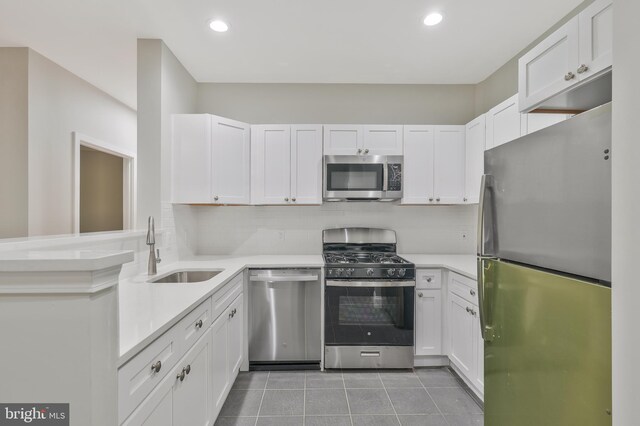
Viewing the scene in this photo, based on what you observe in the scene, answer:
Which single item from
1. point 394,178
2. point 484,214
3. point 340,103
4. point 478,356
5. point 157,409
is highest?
point 340,103

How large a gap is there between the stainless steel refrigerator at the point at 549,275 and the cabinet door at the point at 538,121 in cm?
81

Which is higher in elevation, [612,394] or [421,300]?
[612,394]

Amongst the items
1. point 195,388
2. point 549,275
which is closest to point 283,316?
point 195,388

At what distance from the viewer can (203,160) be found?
9.02 feet

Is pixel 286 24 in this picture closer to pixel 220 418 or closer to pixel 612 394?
pixel 612 394

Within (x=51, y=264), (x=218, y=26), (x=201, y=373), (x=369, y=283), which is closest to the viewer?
(x=51, y=264)

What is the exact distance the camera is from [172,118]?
2.70 meters

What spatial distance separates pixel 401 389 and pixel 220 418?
4.53 feet

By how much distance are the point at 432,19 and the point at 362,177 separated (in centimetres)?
135

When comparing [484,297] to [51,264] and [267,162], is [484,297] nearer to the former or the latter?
[51,264]

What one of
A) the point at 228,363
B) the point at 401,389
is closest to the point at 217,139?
the point at 228,363

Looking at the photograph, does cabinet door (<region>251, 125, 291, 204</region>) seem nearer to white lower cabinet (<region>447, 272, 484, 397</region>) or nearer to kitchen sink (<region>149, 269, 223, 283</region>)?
kitchen sink (<region>149, 269, 223, 283</region>)

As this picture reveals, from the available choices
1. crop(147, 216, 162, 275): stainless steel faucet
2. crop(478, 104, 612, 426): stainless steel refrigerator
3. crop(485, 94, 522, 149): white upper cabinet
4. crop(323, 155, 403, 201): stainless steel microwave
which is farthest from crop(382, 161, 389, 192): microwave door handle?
crop(147, 216, 162, 275): stainless steel faucet

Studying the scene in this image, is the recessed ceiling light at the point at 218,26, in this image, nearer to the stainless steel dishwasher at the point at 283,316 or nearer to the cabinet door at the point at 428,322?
the stainless steel dishwasher at the point at 283,316
